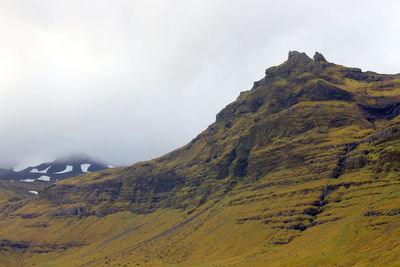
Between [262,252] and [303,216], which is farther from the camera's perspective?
→ [303,216]

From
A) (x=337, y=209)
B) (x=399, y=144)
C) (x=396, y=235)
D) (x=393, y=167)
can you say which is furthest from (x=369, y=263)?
(x=399, y=144)

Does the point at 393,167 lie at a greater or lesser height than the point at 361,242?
greater

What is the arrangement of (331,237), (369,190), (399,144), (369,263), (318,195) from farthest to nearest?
(318,195)
(399,144)
(369,190)
(331,237)
(369,263)

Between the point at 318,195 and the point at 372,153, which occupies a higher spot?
the point at 372,153

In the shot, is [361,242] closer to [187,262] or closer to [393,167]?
[393,167]

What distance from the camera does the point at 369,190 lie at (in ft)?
567

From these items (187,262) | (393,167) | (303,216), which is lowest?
(187,262)

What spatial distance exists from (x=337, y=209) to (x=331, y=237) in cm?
2764

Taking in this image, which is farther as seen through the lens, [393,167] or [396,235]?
[393,167]

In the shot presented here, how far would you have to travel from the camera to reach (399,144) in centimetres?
18512

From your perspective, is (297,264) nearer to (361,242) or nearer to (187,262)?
(361,242)

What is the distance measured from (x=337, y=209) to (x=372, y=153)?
148 ft

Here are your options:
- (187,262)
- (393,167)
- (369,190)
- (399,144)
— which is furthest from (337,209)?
(187,262)

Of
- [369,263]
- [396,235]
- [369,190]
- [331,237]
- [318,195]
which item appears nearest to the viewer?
[369,263]
